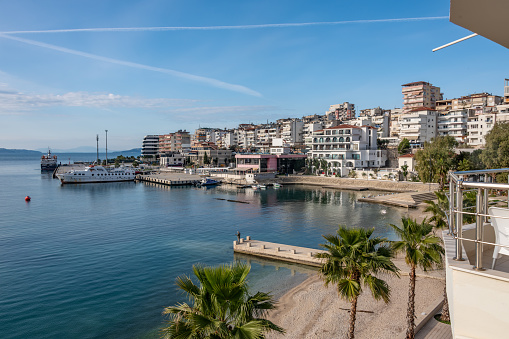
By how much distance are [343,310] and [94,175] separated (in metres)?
86.7

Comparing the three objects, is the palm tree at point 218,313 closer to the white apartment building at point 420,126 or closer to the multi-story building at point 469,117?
the multi-story building at point 469,117

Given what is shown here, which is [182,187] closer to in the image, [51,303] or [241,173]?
[241,173]

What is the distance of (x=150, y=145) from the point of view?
562 feet

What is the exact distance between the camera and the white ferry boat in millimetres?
85812

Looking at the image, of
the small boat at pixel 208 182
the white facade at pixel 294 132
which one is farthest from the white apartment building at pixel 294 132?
the small boat at pixel 208 182

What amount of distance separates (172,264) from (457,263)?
23013 millimetres

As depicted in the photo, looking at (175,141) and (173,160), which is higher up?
(175,141)

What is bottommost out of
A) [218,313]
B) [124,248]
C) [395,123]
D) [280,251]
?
[124,248]

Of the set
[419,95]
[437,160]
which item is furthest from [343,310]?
[419,95]

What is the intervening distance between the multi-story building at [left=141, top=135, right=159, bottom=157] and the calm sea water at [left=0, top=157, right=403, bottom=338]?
112 meters

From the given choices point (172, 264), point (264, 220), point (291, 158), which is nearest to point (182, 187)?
point (291, 158)

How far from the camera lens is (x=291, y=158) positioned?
95.4m

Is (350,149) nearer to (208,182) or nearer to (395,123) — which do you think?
(208,182)

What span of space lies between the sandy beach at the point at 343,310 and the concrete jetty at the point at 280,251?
3.02m
